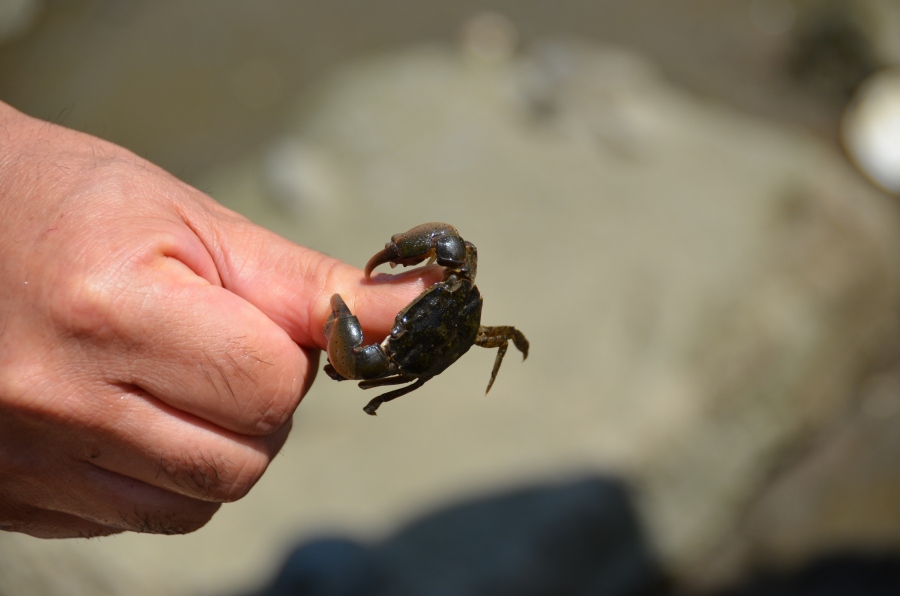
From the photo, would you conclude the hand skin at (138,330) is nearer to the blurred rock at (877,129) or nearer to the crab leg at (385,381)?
the crab leg at (385,381)

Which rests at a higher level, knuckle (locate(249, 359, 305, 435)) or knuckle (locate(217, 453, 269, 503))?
knuckle (locate(249, 359, 305, 435))

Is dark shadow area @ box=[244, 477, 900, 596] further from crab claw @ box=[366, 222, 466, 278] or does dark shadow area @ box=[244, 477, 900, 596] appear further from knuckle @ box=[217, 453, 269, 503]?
crab claw @ box=[366, 222, 466, 278]

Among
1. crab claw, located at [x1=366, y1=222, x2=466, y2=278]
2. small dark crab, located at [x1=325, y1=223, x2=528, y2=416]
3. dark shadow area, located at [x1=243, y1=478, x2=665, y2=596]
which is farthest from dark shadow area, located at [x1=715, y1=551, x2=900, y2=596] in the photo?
crab claw, located at [x1=366, y1=222, x2=466, y2=278]

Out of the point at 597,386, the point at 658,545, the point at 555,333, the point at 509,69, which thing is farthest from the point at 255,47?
the point at 658,545

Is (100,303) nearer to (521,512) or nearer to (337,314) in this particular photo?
(337,314)

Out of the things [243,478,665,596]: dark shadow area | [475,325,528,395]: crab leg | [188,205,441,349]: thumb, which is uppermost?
[475,325,528,395]: crab leg

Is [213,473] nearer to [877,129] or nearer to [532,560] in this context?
[532,560]

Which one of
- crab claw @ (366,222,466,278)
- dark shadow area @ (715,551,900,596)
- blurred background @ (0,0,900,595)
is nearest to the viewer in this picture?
crab claw @ (366,222,466,278)

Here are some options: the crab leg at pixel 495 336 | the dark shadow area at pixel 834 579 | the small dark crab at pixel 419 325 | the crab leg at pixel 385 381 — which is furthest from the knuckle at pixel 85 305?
the dark shadow area at pixel 834 579
